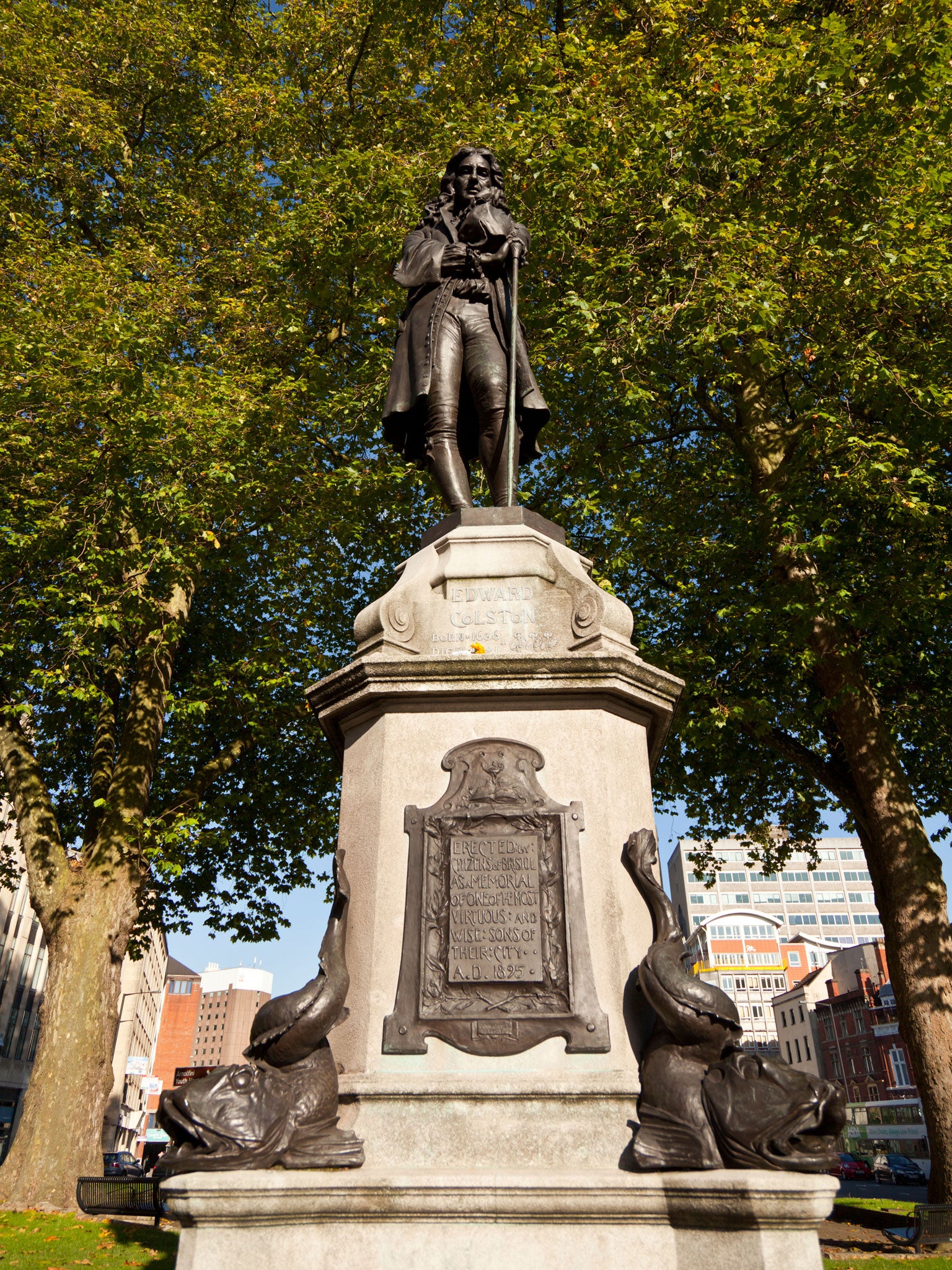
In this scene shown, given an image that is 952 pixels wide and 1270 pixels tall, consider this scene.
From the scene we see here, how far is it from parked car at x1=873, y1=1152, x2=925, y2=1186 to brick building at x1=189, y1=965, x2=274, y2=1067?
111m

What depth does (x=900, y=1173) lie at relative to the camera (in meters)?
37.8

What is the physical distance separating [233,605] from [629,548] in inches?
305

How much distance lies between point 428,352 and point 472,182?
4.66 ft

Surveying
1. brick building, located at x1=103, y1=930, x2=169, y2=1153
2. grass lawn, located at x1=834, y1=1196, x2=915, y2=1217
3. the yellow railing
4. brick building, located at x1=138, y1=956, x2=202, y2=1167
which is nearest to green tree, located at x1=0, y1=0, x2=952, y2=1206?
grass lawn, located at x1=834, y1=1196, x2=915, y2=1217

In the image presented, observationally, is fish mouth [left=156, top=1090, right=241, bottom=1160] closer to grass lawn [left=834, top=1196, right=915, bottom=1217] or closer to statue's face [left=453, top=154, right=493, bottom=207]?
statue's face [left=453, top=154, right=493, bottom=207]

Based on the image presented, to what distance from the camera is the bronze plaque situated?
14.9 ft

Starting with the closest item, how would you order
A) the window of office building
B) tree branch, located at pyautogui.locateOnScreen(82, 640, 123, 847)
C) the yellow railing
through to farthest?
tree branch, located at pyautogui.locateOnScreen(82, 640, 123, 847)
the window of office building
the yellow railing

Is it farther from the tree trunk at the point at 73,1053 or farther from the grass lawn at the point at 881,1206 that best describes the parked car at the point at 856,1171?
the tree trunk at the point at 73,1053

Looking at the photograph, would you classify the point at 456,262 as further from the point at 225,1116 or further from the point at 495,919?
the point at 225,1116

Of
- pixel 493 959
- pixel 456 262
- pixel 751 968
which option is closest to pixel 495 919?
pixel 493 959

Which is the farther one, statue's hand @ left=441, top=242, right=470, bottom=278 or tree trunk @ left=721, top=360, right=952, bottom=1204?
tree trunk @ left=721, top=360, right=952, bottom=1204

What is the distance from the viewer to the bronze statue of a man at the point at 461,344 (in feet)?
21.7

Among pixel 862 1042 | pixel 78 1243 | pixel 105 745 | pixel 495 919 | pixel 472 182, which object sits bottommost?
pixel 78 1243

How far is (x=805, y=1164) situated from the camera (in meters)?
3.85
